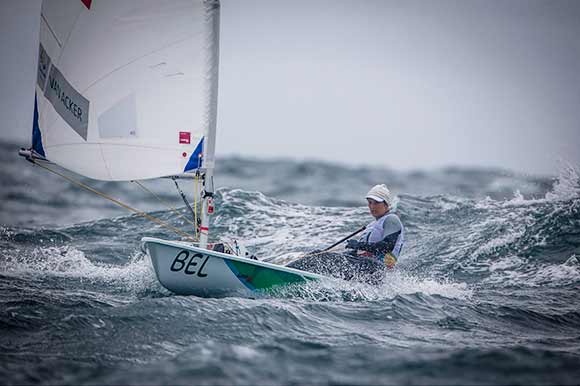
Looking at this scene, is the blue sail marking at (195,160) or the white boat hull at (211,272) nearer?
the white boat hull at (211,272)

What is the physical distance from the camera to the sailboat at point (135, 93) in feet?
22.4

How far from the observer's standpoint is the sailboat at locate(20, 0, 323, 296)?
22.4ft

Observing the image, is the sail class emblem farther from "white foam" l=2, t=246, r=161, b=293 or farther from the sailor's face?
the sailor's face

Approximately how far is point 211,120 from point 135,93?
95 centimetres

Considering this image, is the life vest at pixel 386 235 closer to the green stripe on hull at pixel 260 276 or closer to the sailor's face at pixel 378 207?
the sailor's face at pixel 378 207

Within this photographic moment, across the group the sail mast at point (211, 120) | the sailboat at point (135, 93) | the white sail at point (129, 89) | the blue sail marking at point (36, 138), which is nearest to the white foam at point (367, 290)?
the sailboat at point (135, 93)

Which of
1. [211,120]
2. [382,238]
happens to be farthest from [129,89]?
[382,238]

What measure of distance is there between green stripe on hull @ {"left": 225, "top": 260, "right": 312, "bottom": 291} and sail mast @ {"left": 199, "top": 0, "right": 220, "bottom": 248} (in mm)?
549

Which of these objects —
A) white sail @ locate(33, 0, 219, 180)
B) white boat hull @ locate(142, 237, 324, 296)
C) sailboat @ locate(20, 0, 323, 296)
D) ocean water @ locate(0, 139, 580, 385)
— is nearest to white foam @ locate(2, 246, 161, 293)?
ocean water @ locate(0, 139, 580, 385)

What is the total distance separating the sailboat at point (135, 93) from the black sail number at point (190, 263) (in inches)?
13.8

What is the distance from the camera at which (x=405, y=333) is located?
5699 mm

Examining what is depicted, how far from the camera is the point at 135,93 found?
→ 6953 mm

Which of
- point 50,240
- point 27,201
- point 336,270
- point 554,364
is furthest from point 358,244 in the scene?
point 27,201

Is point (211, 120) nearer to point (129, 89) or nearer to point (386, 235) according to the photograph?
point (129, 89)
